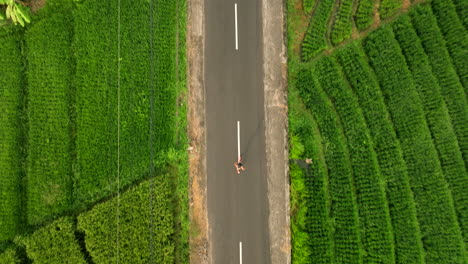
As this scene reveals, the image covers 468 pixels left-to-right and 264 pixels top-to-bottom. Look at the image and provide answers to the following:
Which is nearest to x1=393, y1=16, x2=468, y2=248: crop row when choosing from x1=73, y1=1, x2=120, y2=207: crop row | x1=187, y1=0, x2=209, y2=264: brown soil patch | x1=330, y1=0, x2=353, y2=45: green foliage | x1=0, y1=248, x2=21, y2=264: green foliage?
x1=330, y1=0, x2=353, y2=45: green foliage

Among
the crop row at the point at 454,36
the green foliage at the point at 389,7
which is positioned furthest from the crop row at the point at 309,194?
the crop row at the point at 454,36

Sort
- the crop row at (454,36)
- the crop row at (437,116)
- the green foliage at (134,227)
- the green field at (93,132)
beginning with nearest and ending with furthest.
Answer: the crop row at (437,116) → the green foliage at (134,227) → the green field at (93,132) → the crop row at (454,36)

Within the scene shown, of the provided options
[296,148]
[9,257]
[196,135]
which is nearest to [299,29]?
[296,148]

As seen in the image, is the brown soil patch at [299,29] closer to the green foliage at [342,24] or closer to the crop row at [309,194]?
the green foliage at [342,24]

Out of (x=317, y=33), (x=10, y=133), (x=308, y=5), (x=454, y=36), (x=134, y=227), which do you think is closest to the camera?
(x=134, y=227)

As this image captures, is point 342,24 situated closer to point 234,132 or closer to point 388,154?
point 388,154

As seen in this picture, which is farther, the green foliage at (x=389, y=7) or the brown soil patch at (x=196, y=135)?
the green foliage at (x=389, y=7)

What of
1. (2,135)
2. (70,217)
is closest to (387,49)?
(70,217)
